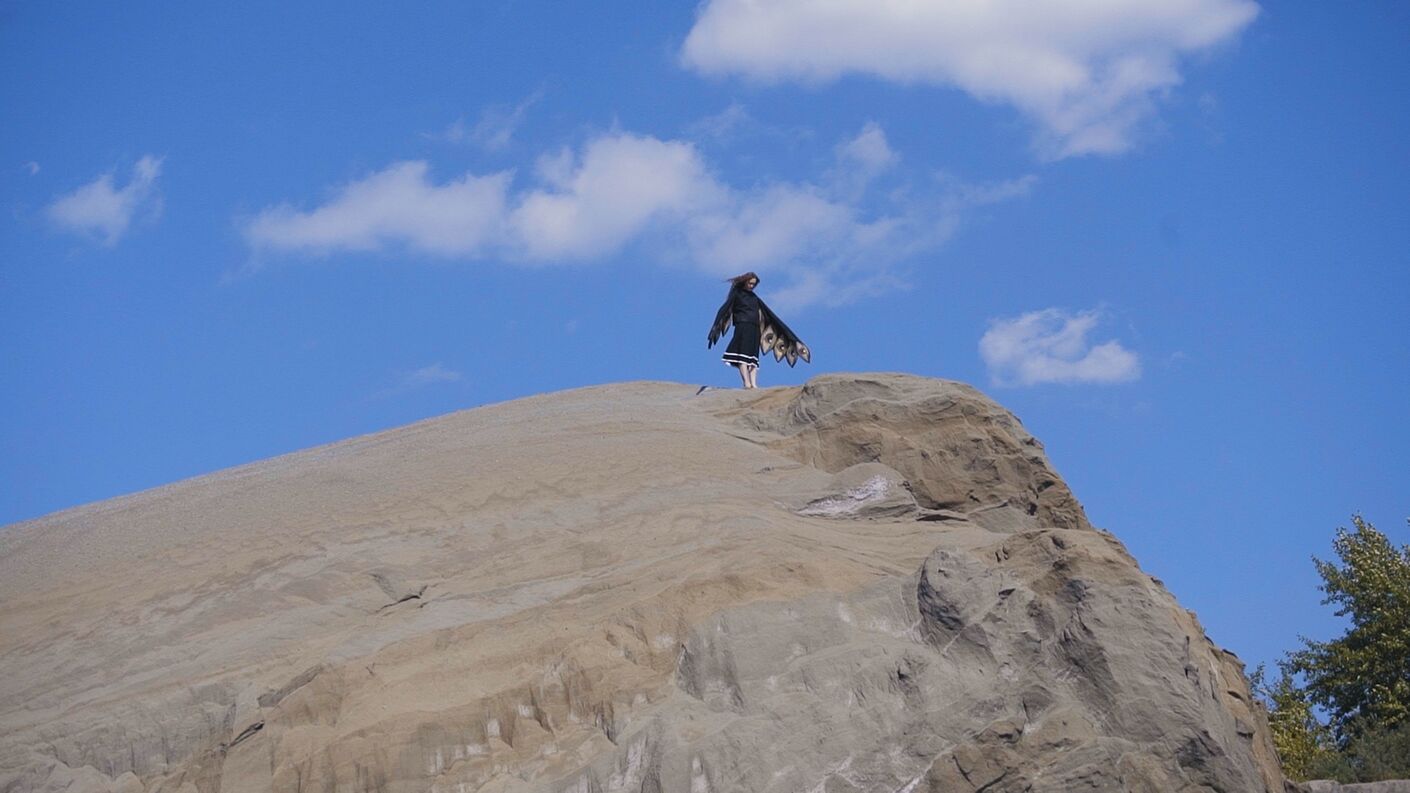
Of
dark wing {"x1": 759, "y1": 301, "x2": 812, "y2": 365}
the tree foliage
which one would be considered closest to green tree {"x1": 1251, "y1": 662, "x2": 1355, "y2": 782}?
the tree foliage

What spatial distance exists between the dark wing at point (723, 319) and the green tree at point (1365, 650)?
29.4ft

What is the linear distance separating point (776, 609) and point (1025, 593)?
76.5 inches

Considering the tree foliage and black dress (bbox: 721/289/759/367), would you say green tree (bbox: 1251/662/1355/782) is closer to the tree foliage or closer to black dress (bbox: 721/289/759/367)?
the tree foliage

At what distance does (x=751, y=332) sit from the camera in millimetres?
21891

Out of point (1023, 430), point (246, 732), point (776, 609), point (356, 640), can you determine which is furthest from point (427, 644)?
point (1023, 430)

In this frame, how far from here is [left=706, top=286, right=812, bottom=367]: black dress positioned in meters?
21.8

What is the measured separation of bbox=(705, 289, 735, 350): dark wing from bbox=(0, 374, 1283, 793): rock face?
17.5 feet

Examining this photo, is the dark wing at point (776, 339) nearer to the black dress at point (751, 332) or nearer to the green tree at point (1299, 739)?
the black dress at point (751, 332)

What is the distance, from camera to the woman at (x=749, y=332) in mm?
21781

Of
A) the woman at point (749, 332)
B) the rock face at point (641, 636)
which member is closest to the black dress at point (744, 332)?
the woman at point (749, 332)

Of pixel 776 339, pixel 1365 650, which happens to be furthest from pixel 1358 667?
pixel 776 339

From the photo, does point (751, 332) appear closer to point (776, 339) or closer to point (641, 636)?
point (776, 339)

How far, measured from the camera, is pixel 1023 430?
16.9 metres

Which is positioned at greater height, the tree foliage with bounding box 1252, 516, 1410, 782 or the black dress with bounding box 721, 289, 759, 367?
the black dress with bounding box 721, 289, 759, 367
